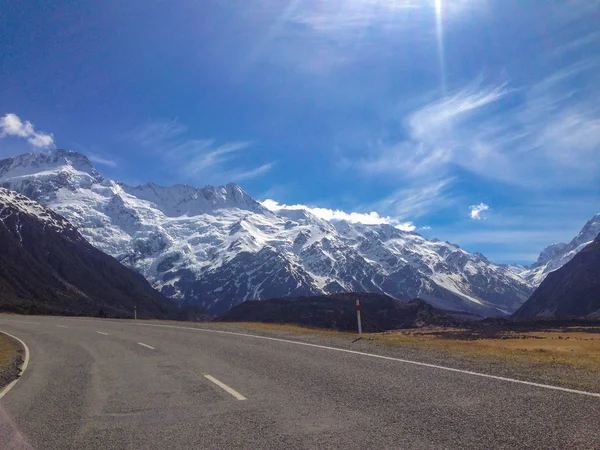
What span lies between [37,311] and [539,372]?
87.0m

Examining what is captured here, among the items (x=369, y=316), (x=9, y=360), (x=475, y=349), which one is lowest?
(x=9, y=360)

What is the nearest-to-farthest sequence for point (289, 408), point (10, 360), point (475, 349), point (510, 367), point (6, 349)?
point (289, 408), point (510, 367), point (475, 349), point (10, 360), point (6, 349)

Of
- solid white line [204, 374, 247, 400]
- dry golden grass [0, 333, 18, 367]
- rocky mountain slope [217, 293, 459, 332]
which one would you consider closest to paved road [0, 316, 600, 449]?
solid white line [204, 374, 247, 400]

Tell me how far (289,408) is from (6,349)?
20051 millimetres

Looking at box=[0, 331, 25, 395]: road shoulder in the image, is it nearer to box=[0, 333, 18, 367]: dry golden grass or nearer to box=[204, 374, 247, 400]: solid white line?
box=[0, 333, 18, 367]: dry golden grass

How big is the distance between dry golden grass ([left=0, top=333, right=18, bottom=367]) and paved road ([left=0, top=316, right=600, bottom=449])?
16.6 feet

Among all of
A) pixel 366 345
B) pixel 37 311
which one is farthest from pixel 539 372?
pixel 37 311

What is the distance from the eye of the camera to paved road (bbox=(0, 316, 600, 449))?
7.15 meters

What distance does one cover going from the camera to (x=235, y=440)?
7395mm

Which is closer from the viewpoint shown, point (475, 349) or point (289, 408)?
point (289, 408)

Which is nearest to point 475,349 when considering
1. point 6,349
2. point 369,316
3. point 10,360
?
point 10,360

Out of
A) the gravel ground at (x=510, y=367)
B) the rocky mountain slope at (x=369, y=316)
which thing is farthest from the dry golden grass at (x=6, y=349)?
the rocky mountain slope at (x=369, y=316)

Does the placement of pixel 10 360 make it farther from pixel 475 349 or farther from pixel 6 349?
pixel 475 349

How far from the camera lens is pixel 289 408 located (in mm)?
9031
